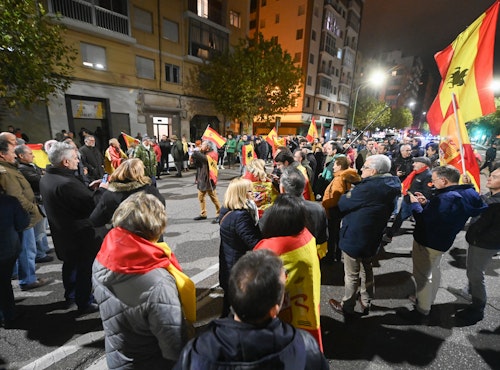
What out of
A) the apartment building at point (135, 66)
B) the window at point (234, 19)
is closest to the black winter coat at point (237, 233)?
the apartment building at point (135, 66)

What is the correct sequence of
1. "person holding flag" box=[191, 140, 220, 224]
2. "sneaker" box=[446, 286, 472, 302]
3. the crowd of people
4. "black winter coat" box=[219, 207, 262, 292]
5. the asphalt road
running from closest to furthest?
the crowd of people < "black winter coat" box=[219, 207, 262, 292] < the asphalt road < "sneaker" box=[446, 286, 472, 302] < "person holding flag" box=[191, 140, 220, 224]

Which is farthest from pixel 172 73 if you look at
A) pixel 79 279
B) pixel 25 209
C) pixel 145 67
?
pixel 79 279

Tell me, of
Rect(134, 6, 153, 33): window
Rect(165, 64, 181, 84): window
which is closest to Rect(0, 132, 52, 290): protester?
Rect(134, 6, 153, 33): window

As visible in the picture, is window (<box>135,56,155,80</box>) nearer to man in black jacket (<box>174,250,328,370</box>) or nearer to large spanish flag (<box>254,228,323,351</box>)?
large spanish flag (<box>254,228,323,351</box>)

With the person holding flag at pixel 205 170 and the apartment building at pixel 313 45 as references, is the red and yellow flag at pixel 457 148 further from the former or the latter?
the apartment building at pixel 313 45

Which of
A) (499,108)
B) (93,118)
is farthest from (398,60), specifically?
(93,118)

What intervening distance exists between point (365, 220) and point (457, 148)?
7.10ft

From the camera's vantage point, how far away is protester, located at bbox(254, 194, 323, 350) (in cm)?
190

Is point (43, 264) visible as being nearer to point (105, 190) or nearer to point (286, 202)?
point (105, 190)

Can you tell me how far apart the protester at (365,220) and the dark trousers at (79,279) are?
127 inches

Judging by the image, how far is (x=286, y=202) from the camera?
1993mm

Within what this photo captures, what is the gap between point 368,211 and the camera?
2.97 meters

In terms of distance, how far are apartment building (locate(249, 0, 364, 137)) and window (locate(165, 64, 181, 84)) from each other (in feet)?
45.7

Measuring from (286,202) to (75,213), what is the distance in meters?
2.51
